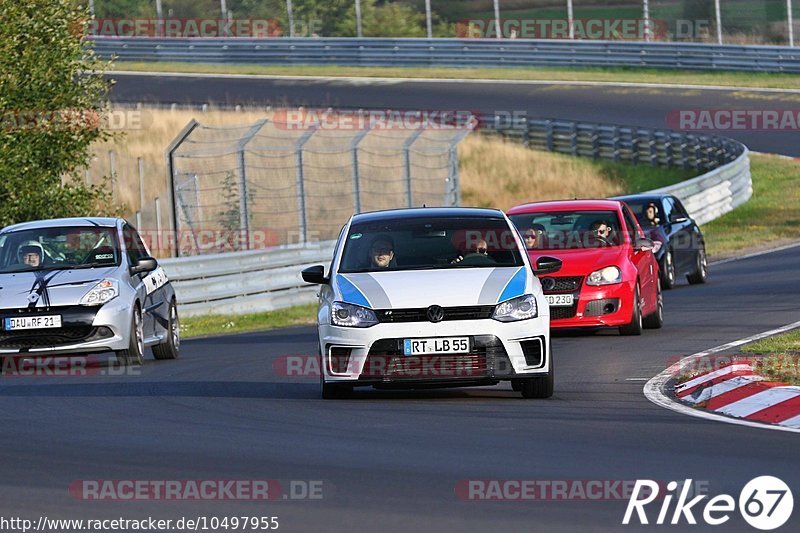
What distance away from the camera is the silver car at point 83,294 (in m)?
15.3

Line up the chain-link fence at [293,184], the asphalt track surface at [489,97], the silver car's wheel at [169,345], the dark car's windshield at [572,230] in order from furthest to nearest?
the asphalt track surface at [489,97] → the chain-link fence at [293,184] → the dark car's windshield at [572,230] → the silver car's wheel at [169,345]

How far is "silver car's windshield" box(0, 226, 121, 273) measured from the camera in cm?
1614

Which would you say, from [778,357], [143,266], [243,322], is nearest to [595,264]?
[778,357]

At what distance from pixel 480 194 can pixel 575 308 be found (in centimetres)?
2392

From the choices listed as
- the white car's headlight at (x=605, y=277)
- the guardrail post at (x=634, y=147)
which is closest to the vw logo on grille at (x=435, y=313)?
the white car's headlight at (x=605, y=277)

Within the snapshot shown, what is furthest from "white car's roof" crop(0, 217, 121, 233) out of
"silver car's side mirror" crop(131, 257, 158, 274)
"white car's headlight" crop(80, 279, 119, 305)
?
"white car's headlight" crop(80, 279, 119, 305)

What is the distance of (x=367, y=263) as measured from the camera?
40.5 feet

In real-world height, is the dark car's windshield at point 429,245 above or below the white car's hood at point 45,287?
above

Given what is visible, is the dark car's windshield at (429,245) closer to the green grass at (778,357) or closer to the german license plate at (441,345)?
the german license plate at (441,345)

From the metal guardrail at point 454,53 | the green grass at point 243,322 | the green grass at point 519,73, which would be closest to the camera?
the green grass at point 243,322

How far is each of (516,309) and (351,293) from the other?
123cm

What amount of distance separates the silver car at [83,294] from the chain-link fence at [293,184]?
7.73m

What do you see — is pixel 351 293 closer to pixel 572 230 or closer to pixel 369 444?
pixel 369 444

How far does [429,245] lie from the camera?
12641 mm
